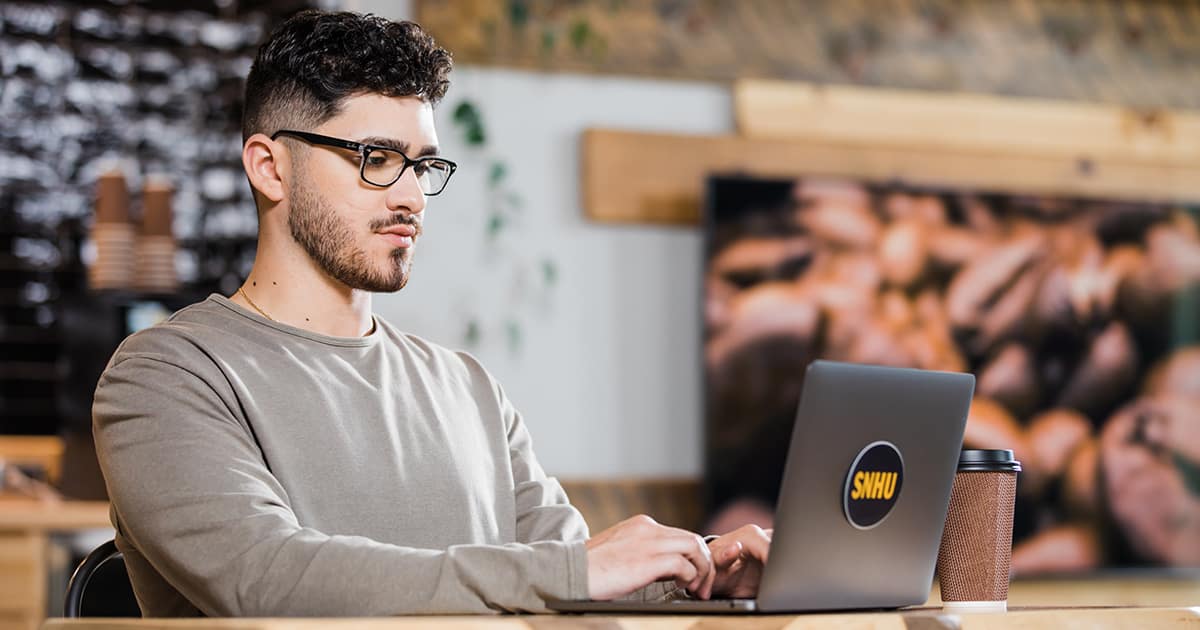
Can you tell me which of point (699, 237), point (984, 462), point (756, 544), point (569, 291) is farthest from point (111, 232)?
point (984, 462)

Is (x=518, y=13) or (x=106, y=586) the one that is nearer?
(x=106, y=586)

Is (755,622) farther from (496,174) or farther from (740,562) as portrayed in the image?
(496,174)

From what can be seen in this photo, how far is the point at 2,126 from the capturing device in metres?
3.96

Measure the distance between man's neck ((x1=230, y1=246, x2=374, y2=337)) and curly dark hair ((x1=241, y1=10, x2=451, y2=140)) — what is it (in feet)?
0.55

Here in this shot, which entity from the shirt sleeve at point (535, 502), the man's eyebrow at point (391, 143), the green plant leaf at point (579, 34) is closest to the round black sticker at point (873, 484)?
the shirt sleeve at point (535, 502)

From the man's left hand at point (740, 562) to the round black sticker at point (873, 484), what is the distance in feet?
0.62

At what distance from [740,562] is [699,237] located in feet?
8.52

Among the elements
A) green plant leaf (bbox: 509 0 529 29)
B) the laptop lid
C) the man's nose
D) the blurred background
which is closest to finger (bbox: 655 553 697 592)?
the laptop lid

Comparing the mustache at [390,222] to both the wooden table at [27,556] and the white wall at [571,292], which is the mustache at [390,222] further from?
the white wall at [571,292]

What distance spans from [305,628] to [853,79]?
3450 millimetres

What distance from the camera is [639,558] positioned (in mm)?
1304

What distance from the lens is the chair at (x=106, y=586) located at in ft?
5.61

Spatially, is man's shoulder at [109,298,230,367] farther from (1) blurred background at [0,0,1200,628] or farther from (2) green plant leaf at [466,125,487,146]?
(2) green plant leaf at [466,125,487,146]

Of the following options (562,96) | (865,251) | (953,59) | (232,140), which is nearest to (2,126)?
(232,140)
